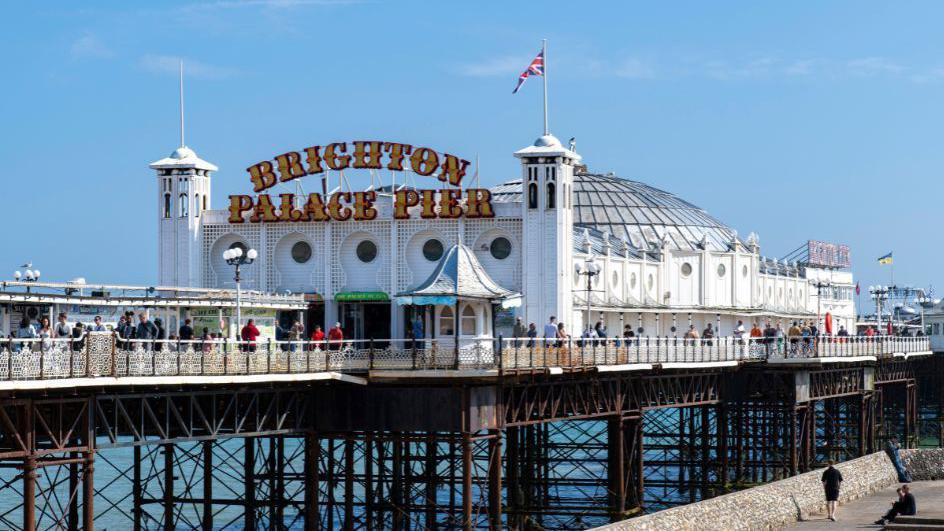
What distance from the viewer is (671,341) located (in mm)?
62594

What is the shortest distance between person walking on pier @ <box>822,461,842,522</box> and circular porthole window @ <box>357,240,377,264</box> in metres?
20.5

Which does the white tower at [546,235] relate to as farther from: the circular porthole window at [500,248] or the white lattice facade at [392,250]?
the circular porthole window at [500,248]

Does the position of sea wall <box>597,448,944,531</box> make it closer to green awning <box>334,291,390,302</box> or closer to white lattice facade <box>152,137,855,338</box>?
white lattice facade <box>152,137,855,338</box>

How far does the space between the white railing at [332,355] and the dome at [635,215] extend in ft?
122

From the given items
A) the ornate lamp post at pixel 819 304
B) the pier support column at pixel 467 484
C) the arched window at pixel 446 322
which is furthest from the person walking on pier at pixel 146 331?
the ornate lamp post at pixel 819 304

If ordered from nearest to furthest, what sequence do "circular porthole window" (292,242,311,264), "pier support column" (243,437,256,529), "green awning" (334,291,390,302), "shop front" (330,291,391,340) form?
"pier support column" (243,437,256,529)
"green awning" (334,291,390,302)
"shop front" (330,291,391,340)
"circular porthole window" (292,242,311,264)

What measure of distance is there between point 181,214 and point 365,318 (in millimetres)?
9077

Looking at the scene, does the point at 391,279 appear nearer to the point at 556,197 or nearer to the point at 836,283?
the point at 556,197

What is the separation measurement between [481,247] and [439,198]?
2588 mm

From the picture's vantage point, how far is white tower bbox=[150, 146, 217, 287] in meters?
69.5

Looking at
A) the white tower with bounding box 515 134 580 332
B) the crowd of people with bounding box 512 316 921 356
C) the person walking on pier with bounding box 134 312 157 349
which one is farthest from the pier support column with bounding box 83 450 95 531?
the white tower with bounding box 515 134 580 332

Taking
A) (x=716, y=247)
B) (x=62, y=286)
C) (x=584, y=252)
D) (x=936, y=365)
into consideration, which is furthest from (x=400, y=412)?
(x=936, y=365)

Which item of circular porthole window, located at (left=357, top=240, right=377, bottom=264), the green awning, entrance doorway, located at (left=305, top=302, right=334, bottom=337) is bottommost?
entrance doorway, located at (left=305, top=302, right=334, bottom=337)

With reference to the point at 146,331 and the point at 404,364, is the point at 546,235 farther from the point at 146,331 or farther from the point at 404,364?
the point at 146,331
